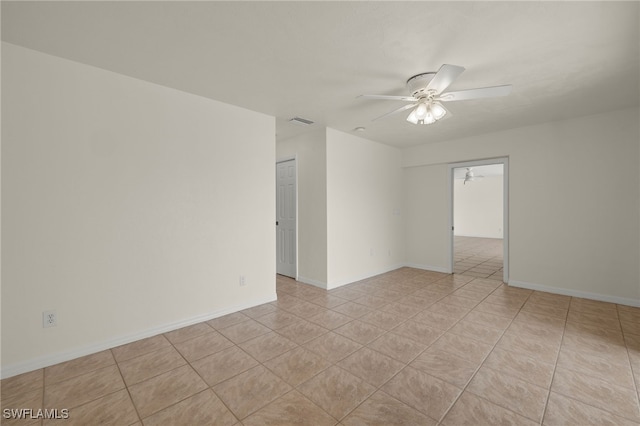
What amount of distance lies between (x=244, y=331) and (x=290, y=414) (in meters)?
1.33

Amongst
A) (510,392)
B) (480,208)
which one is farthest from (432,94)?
(480,208)

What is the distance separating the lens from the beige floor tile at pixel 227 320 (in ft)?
10.0

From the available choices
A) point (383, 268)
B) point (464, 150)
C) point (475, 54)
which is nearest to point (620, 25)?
point (475, 54)

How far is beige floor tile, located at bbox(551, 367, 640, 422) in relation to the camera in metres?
1.75

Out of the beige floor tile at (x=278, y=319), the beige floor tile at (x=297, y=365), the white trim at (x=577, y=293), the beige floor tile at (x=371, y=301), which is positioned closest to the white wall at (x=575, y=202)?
the white trim at (x=577, y=293)

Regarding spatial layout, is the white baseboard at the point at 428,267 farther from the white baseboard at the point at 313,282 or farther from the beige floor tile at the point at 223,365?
the beige floor tile at the point at 223,365

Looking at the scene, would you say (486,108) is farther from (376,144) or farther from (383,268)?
(383,268)

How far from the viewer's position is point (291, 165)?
16.5 feet

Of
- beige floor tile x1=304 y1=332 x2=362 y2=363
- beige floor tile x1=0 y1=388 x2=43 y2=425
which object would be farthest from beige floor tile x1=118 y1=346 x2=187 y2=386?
beige floor tile x1=304 y1=332 x2=362 y2=363

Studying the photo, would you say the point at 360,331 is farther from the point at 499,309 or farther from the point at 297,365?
the point at 499,309

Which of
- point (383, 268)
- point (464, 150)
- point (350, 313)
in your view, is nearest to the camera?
point (350, 313)

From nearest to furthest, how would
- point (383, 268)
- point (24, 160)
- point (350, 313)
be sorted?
point (24, 160), point (350, 313), point (383, 268)

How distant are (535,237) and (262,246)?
14.0 ft

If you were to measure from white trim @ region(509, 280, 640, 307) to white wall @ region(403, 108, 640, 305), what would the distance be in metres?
0.01
